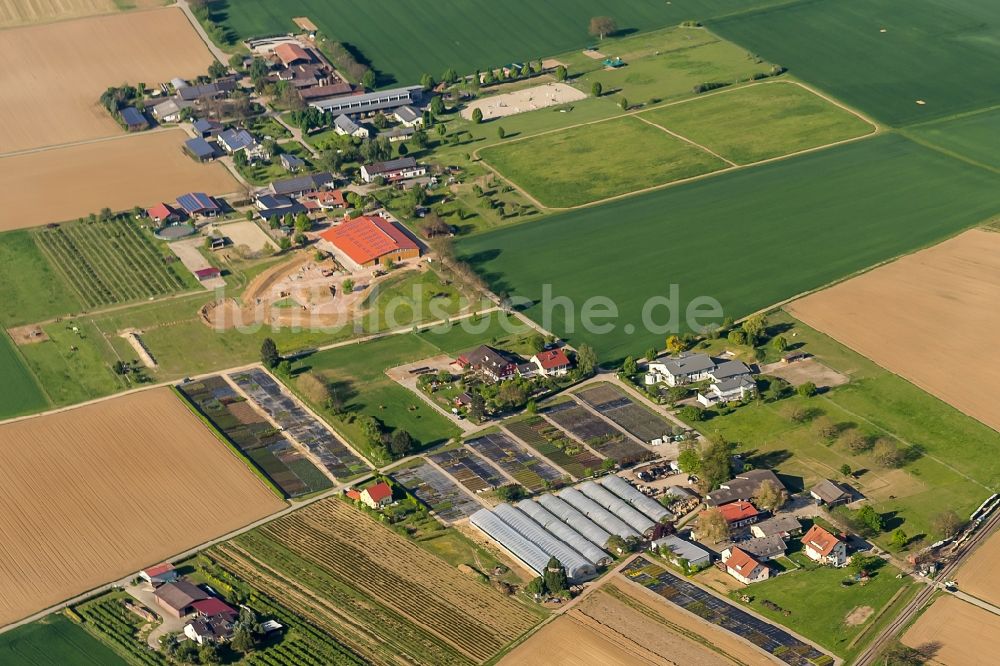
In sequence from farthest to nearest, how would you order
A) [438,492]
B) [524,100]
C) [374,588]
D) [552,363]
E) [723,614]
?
1. [524,100]
2. [552,363]
3. [438,492]
4. [374,588]
5. [723,614]

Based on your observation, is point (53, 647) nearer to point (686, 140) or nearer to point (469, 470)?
point (469, 470)

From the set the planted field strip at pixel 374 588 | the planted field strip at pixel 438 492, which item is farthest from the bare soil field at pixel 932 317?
the planted field strip at pixel 374 588

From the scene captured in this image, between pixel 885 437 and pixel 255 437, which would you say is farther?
pixel 255 437

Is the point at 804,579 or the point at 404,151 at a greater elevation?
the point at 404,151

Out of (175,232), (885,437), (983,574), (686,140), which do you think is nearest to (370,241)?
(175,232)

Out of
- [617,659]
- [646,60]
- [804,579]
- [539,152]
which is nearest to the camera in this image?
[617,659]

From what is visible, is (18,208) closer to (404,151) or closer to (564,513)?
(404,151)

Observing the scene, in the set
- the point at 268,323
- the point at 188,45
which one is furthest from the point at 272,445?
the point at 188,45
